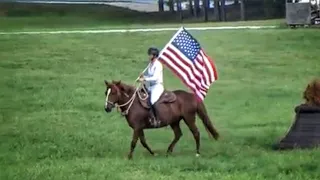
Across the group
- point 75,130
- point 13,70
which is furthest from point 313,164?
point 13,70

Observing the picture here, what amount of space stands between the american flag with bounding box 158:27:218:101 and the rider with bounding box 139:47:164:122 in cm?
81

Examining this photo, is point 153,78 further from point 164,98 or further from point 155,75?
point 164,98

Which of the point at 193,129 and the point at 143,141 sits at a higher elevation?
the point at 193,129

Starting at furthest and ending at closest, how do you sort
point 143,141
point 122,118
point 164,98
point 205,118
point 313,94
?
point 122,118
point 205,118
point 143,141
point 313,94
point 164,98

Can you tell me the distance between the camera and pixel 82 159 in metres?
15.0

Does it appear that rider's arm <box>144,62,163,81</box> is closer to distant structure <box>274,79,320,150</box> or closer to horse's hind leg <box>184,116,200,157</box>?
horse's hind leg <box>184,116,200,157</box>

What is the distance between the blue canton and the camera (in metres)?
16.4

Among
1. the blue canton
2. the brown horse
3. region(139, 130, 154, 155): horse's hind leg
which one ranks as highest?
the blue canton

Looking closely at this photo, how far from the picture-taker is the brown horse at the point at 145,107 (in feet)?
49.4

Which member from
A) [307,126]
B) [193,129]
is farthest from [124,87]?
[307,126]

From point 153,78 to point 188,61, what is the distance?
53.3 inches

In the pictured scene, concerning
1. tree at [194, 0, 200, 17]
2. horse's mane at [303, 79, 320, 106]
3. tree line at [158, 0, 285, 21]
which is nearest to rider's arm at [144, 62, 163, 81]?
horse's mane at [303, 79, 320, 106]

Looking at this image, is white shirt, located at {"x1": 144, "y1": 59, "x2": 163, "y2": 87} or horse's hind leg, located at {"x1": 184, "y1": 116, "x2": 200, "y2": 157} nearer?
white shirt, located at {"x1": 144, "y1": 59, "x2": 163, "y2": 87}

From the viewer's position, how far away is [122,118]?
2139 centimetres
